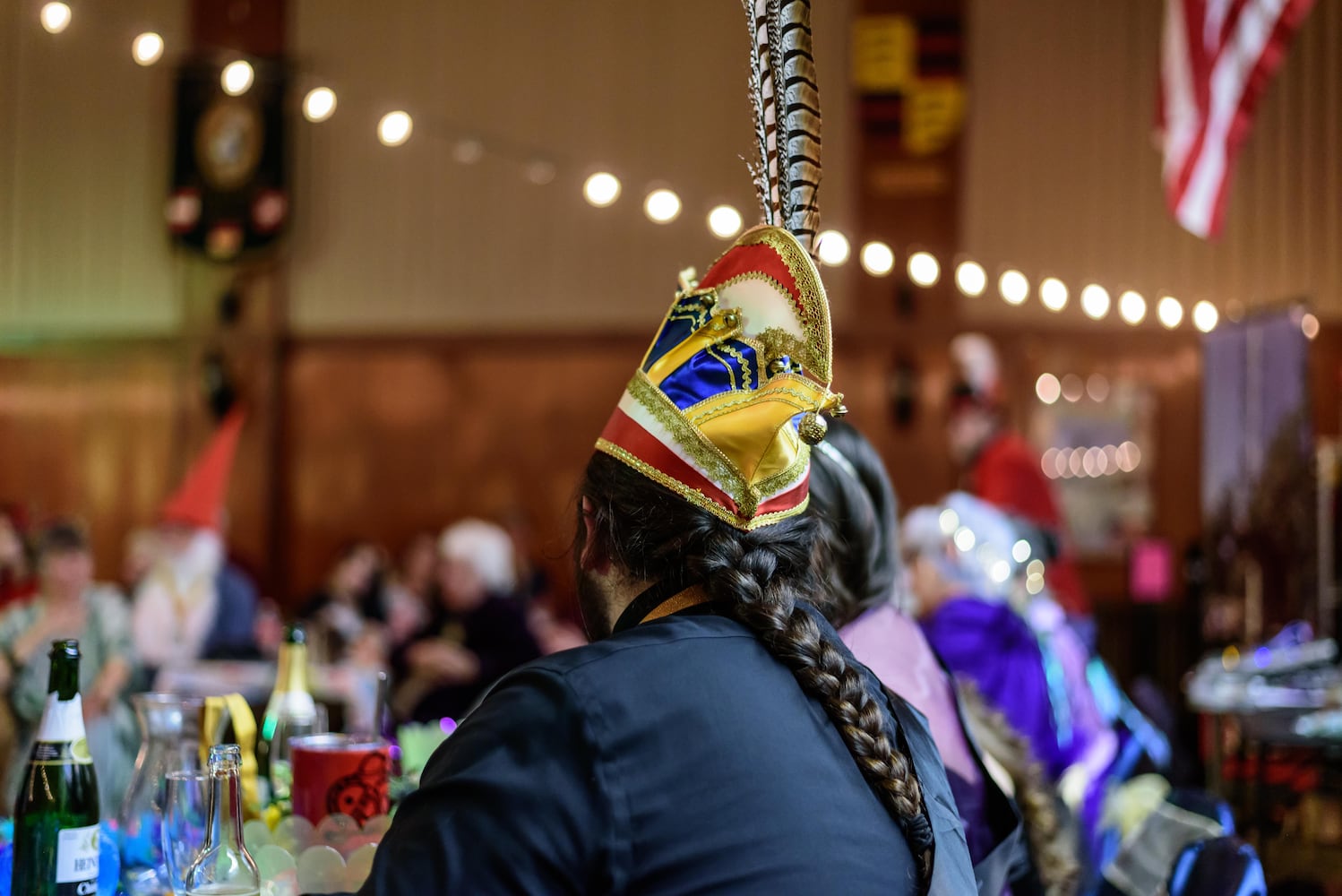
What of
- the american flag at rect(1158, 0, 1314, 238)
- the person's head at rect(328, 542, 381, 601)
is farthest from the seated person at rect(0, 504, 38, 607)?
the american flag at rect(1158, 0, 1314, 238)

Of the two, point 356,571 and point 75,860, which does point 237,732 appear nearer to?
point 75,860

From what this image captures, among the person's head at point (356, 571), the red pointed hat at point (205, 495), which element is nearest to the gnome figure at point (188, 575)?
the red pointed hat at point (205, 495)

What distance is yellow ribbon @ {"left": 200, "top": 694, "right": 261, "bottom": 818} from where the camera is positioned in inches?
56.6

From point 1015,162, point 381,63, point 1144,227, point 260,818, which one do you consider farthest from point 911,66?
point 260,818

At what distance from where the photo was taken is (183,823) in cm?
118

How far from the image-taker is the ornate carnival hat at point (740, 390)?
1.10 m

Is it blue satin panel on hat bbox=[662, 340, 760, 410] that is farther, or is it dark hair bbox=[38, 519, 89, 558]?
dark hair bbox=[38, 519, 89, 558]

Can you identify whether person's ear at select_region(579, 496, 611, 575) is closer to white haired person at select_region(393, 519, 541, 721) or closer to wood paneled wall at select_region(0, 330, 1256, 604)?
white haired person at select_region(393, 519, 541, 721)

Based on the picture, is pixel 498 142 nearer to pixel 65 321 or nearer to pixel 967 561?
pixel 65 321

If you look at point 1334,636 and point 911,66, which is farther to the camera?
point 911,66

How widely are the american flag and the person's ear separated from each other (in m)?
4.41

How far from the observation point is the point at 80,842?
117 cm

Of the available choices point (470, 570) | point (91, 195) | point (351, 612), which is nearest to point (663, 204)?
point (470, 570)

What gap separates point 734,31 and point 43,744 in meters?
7.47
